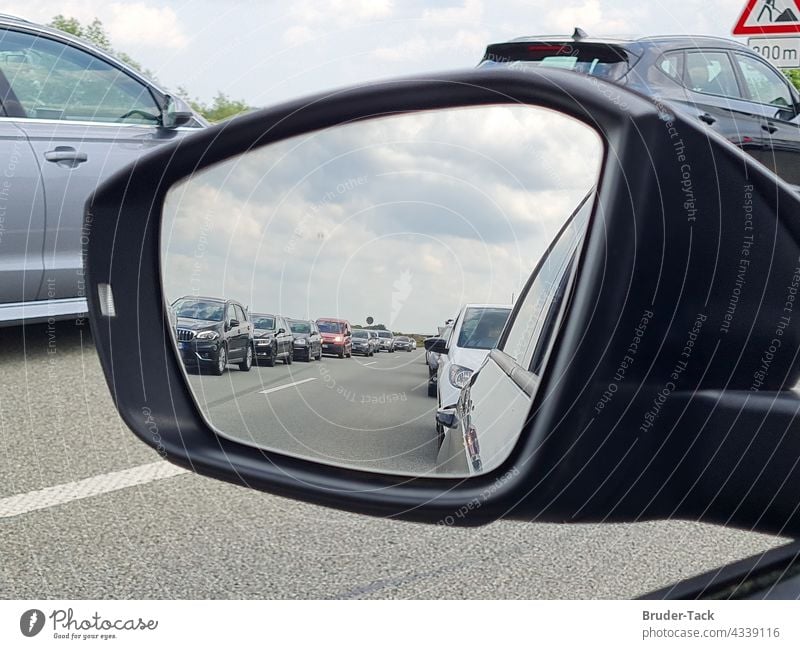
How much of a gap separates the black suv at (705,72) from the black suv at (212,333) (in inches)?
192

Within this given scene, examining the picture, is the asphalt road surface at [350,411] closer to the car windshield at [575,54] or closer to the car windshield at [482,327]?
the car windshield at [482,327]

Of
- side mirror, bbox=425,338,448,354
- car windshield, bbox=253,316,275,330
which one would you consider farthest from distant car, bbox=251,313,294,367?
side mirror, bbox=425,338,448,354

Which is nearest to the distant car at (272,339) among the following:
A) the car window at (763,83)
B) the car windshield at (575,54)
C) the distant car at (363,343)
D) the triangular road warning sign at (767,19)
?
the distant car at (363,343)

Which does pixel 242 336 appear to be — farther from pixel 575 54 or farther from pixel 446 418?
pixel 575 54

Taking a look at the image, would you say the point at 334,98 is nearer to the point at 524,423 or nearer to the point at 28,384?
the point at 524,423

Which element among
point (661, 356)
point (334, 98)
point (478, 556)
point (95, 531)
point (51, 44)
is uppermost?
point (334, 98)

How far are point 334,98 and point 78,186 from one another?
190 inches

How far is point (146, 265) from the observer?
125 centimetres

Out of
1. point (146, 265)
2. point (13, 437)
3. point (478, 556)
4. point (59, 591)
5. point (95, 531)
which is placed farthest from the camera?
point (13, 437)

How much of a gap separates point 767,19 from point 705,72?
1770mm

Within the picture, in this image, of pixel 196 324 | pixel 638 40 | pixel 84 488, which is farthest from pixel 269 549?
pixel 638 40

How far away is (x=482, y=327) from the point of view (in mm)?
1152

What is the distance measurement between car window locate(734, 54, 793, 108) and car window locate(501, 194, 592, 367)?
7116mm

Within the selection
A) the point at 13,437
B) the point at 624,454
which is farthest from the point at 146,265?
the point at 13,437
